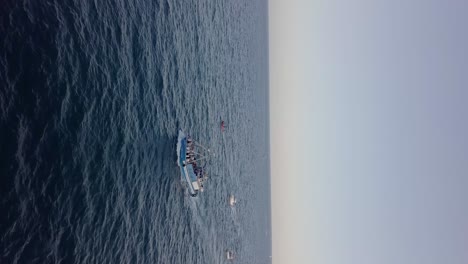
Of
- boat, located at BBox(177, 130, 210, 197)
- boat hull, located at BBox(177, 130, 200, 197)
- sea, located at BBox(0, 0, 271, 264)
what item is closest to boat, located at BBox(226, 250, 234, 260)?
sea, located at BBox(0, 0, 271, 264)

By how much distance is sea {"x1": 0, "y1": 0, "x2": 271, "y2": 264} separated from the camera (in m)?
13.5

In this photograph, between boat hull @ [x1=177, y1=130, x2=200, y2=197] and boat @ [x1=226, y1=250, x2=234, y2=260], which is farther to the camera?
boat @ [x1=226, y1=250, x2=234, y2=260]

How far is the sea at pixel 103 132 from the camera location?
1350 cm

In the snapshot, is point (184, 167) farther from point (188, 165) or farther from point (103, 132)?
point (103, 132)

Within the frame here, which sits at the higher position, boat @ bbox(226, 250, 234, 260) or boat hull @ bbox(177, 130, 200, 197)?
boat hull @ bbox(177, 130, 200, 197)

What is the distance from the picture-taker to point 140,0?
25.1m

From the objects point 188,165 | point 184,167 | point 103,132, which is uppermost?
point 103,132

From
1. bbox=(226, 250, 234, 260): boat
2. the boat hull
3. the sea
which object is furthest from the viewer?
bbox=(226, 250, 234, 260): boat

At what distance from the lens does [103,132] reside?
18.8 metres

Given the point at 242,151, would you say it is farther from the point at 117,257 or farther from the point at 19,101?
the point at 19,101

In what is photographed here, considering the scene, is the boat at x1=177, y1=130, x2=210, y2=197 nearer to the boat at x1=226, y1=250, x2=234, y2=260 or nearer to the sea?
the sea

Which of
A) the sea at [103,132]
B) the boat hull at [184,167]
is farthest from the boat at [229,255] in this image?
the boat hull at [184,167]

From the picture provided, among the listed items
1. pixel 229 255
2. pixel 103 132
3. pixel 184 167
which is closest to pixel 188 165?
pixel 184 167

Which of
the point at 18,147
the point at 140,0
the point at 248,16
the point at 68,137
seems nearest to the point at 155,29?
the point at 140,0
